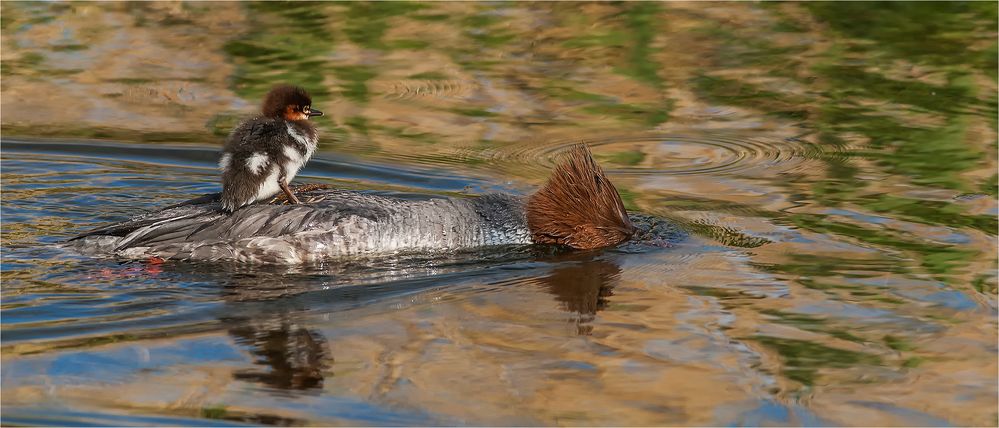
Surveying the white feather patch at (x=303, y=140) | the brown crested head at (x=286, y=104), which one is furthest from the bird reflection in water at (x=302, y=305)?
the brown crested head at (x=286, y=104)

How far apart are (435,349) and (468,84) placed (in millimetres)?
5459

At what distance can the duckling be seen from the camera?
7.21 meters

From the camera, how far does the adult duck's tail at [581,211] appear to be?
740 centimetres

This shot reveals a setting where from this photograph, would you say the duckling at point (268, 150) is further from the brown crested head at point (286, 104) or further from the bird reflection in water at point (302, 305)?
the bird reflection in water at point (302, 305)

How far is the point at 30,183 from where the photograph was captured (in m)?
8.43

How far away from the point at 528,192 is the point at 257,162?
1.99 meters

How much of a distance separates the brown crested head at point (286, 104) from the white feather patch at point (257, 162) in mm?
419

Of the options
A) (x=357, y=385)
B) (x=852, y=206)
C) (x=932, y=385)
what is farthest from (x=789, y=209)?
(x=357, y=385)

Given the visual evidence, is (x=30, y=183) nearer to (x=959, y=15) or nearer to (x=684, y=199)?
(x=684, y=199)

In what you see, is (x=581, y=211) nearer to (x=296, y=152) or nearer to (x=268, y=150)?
(x=296, y=152)

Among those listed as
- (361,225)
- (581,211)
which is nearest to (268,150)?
Answer: (361,225)

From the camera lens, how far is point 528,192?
27.9 feet

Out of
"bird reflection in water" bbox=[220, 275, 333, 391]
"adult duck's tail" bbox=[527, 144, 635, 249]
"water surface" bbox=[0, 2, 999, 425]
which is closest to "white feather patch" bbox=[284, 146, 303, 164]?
"water surface" bbox=[0, 2, 999, 425]

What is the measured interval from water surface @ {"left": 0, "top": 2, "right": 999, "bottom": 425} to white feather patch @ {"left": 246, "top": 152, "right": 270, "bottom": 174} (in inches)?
24.3
